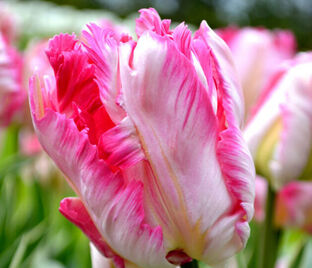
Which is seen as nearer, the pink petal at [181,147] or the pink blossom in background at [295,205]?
the pink petal at [181,147]

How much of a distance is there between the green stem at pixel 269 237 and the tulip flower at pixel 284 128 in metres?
0.02

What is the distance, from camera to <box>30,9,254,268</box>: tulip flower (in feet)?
1.01

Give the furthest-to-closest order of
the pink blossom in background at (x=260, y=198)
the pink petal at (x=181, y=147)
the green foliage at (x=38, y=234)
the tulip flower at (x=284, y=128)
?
1. the pink blossom in background at (x=260, y=198)
2. the green foliage at (x=38, y=234)
3. the tulip flower at (x=284, y=128)
4. the pink petal at (x=181, y=147)

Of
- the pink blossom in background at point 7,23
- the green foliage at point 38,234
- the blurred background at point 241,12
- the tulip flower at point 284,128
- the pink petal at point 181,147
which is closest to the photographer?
the pink petal at point 181,147

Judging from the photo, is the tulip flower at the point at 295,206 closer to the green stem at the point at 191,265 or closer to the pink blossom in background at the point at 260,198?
the pink blossom in background at the point at 260,198

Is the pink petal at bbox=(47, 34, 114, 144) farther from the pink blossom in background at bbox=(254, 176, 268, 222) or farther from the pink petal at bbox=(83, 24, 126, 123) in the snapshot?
the pink blossom in background at bbox=(254, 176, 268, 222)

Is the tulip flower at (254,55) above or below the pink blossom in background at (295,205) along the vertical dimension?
above

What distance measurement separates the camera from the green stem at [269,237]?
22.0 inches

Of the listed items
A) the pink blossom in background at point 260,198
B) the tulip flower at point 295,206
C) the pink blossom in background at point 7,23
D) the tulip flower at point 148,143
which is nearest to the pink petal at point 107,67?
the tulip flower at point 148,143

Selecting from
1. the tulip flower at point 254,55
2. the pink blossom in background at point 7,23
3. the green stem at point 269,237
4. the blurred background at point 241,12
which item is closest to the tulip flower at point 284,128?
the green stem at point 269,237

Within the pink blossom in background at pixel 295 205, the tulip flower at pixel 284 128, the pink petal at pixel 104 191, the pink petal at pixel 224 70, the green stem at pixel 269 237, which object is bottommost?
the pink blossom in background at pixel 295 205

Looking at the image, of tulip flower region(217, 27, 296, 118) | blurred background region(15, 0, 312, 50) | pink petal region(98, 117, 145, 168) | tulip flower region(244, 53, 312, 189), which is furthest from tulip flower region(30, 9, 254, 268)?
blurred background region(15, 0, 312, 50)

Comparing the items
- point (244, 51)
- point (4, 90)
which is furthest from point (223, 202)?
point (244, 51)

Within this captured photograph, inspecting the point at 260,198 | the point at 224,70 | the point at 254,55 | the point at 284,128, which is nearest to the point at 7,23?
the point at 254,55
